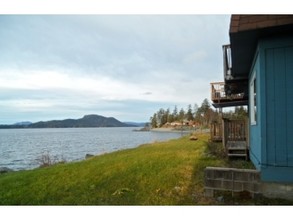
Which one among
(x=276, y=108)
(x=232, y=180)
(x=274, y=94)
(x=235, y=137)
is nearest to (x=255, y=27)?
(x=274, y=94)

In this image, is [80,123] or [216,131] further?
[80,123]

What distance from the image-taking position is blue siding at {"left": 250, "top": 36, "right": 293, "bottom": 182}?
16.1 ft

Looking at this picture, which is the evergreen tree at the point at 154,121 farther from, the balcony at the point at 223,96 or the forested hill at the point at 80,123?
the balcony at the point at 223,96

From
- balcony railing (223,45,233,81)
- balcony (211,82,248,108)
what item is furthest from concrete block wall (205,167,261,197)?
balcony (211,82,248,108)

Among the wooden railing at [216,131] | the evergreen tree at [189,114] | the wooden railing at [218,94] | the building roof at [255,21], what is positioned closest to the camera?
the building roof at [255,21]

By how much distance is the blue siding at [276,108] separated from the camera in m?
4.91

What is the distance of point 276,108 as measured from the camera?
5004 mm

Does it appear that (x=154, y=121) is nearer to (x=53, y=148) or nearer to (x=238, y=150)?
(x=53, y=148)

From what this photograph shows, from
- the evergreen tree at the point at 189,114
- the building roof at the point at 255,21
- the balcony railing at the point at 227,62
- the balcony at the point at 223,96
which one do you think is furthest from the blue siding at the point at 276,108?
the evergreen tree at the point at 189,114
